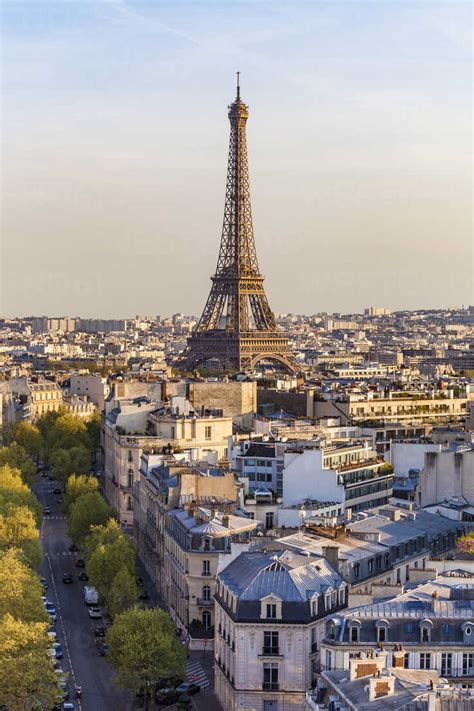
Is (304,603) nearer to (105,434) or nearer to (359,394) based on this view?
(105,434)

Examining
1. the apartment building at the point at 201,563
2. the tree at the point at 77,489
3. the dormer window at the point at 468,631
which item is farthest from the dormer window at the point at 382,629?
the tree at the point at 77,489

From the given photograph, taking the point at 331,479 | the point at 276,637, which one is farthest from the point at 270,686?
the point at 331,479

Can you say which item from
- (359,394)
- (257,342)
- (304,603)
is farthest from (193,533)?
(257,342)

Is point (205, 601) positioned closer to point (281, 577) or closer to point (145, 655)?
point (145, 655)

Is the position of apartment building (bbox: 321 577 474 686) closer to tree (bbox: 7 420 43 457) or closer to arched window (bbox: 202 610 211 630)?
arched window (bbox: 202 610 211 630)

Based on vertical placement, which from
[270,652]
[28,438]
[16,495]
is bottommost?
[270,652]

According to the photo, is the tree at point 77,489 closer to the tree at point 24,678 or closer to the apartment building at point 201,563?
the apartment building at point 201,563

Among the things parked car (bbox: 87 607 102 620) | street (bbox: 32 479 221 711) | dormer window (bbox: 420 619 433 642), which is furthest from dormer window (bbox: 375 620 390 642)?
parked car (bbox: 87 607 102 620)
